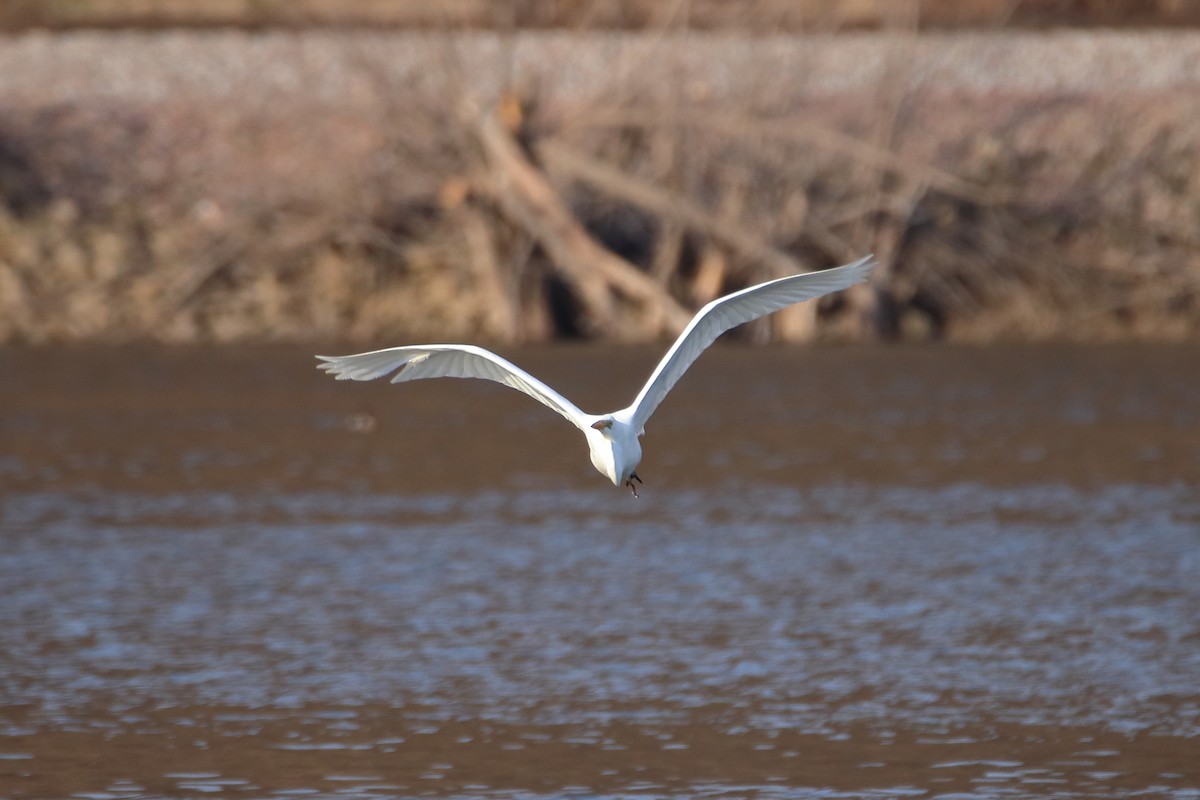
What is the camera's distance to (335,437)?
866 inches

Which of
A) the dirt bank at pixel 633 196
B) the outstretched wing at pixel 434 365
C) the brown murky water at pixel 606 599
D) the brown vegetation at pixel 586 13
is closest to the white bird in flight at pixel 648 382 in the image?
the outstretched wing at pixel 434 365

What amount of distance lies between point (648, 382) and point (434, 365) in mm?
991

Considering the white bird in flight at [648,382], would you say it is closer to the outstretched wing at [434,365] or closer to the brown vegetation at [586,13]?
the outstretched wing at [434,365]

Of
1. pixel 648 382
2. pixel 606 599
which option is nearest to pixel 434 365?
pixel 648 382

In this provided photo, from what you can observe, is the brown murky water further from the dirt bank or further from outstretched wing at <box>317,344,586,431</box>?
the dirt bank

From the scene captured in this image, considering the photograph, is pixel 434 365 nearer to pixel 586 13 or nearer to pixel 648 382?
pixel 648 382

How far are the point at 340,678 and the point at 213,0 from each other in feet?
104

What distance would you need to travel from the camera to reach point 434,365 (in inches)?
395

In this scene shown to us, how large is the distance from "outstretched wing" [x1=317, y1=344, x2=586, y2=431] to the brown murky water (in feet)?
5.48

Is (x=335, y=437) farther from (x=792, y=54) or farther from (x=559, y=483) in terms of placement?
(x=792, y=54)

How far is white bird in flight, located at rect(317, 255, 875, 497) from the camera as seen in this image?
31.4 ft

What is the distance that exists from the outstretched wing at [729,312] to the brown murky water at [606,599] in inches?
61.8

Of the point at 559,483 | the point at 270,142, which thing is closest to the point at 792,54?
the point at 270,142

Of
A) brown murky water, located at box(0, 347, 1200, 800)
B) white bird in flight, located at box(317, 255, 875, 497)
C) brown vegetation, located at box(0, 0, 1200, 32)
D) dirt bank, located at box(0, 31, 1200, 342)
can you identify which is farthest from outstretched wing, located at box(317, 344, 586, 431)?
brown vegetation, located at box(0, 0, 1200, 32)
